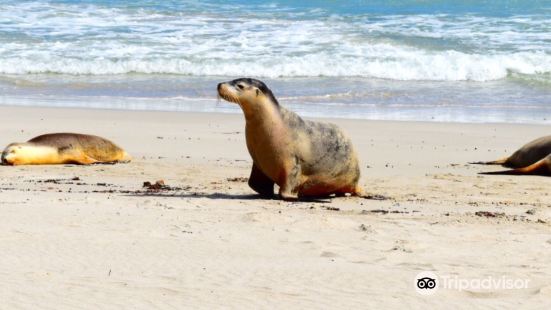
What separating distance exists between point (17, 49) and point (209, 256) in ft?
59.4

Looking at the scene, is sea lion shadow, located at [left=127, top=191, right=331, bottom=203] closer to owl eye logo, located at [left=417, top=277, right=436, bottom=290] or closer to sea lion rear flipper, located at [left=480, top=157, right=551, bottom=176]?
sea lion rear flipper, located at [left=480, top=157, right=551, bottom=176]

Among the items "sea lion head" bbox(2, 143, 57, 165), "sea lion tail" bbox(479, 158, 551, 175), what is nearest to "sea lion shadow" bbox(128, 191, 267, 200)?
"sea lion head" bbox(2, 143, 57, 165)

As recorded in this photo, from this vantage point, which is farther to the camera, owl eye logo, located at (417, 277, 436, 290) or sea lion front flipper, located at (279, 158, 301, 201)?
sea lion front flipper, located at (279, 158, 301, 201)

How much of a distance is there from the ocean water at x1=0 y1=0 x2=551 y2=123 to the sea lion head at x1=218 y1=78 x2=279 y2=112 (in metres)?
6.77

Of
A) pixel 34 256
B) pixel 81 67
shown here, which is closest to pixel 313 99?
pixel 81 67

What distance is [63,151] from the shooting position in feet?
32.9

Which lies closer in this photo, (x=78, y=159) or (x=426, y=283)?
(x=426, y=283)

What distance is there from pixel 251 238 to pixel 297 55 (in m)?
15.8

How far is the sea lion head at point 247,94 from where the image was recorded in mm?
7340

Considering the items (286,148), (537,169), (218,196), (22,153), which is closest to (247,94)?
(286,148)

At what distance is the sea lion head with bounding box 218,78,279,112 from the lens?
7340 mm

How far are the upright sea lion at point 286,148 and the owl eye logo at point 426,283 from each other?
116 inches

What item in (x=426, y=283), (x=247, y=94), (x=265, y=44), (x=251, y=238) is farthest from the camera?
(x=265, y=44)

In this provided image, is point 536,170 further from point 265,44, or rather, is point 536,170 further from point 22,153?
point 265,44
